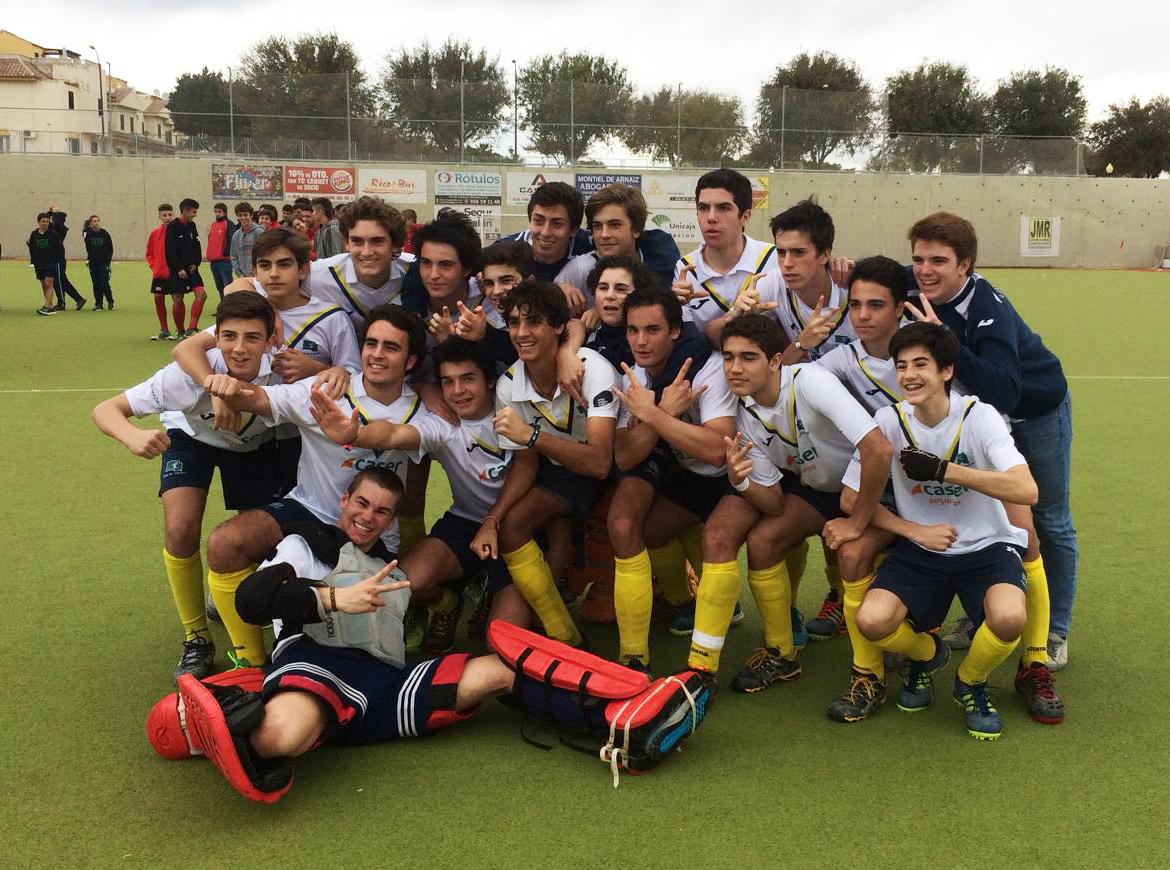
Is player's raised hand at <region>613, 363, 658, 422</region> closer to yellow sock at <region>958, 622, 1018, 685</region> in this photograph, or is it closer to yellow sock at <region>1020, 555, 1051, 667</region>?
yellow sock at <region>958, 622, 1018, 685</region>

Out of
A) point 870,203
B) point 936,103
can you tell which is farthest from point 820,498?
point 936,103

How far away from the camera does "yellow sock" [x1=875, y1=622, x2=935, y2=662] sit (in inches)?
A: 149

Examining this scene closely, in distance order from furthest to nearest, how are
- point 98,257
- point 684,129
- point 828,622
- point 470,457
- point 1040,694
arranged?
point 684,129
point 98,257
point 828,622
point 470,457
point 1040,694

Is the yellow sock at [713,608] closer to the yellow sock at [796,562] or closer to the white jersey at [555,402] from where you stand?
the yellow sock at [796,562]

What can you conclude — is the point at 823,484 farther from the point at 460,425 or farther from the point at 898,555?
the point at 460,425

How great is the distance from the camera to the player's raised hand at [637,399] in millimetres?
4051

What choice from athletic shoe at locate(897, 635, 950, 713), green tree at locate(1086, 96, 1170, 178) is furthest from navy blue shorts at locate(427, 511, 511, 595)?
green tree at locate(1086, 96, 1170, 178)

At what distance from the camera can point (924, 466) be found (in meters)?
3.60

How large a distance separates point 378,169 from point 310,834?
32212mm

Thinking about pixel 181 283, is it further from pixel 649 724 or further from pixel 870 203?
pixel 870 203

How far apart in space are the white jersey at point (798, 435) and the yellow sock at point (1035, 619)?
789mm

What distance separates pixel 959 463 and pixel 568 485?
1.55 meters

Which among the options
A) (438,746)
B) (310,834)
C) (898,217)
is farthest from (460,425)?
(898,217)

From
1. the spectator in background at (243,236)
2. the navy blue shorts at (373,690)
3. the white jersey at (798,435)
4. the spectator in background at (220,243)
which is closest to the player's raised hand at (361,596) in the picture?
the navy blue shorts at (373,690)
